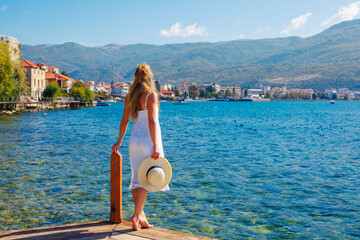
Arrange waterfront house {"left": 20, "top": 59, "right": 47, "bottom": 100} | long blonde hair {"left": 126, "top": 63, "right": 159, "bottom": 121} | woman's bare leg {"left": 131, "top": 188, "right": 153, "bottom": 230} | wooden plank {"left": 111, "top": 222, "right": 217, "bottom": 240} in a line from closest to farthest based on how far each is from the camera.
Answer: wooden plank {"left": 111, "top": 222, "right": 217, "bottom": 240} < long blonde hair {"left": 126, "top": 63, "right": 159, "bottom": 121} < woman's bare leg {"left": 131, "top": 188, "right": 153, "bottom": 230} < waterfront house {"left": 20, "top": 59, "right": 47, "bottom": 100}

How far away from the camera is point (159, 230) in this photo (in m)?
5.51

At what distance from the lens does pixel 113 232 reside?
5.36 meters

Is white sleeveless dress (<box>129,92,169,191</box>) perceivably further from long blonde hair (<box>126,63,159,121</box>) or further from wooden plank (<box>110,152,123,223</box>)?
wooden plank (<box>110,152,123,223</box>)

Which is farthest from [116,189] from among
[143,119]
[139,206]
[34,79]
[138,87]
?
[34,79]

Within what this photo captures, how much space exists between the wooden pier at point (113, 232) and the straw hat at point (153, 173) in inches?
24.1

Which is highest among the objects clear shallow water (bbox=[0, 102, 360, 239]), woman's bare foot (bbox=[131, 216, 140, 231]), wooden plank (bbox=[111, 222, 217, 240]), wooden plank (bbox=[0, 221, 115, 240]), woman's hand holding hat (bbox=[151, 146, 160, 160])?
woman's hand holding hat (bbox=[151, 146, 160, 160])

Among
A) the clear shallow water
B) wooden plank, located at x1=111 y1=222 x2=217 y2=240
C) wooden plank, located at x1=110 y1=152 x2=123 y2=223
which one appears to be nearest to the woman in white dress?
wooden plank, located at x1=111 y1=222 x2=217 y2=240

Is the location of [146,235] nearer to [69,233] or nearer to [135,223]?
[135,223]

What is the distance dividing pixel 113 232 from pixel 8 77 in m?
52.8

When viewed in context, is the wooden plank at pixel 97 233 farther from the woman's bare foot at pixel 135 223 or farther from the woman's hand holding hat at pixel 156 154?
the woman's hand holding hat at pixel 156 154

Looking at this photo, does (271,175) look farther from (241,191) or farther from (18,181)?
(18,181)

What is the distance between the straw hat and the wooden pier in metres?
0.61

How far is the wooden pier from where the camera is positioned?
519cm

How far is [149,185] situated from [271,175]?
386 inches
